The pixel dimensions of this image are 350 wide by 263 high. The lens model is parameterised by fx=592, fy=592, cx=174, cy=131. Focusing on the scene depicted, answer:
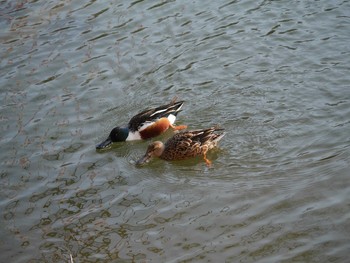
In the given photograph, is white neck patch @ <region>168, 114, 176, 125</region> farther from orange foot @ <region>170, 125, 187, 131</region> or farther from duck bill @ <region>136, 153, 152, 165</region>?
duck bill @ <region>136, 153, 152, 165</region>

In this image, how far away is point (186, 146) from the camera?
836 centimetres

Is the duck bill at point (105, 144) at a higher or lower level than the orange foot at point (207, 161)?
higher

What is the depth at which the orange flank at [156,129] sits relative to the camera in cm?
907

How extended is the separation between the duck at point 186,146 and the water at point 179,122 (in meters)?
0.13

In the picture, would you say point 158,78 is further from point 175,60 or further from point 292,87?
point 292,87

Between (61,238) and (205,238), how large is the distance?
168 cm

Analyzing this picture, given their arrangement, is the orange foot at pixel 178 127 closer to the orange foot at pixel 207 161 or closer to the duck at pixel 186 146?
the duck at pixel 186 146

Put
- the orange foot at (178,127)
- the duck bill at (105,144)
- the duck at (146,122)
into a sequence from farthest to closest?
the orange foot at (178,127) → the duck at (146,122) → the duck bill at (105,144)

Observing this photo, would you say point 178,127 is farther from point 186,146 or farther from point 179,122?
point 186,146

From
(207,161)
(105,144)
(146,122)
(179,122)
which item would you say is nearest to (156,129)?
(146,122)

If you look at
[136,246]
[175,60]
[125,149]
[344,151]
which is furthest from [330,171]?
[175,60]

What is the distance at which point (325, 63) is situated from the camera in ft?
31.7

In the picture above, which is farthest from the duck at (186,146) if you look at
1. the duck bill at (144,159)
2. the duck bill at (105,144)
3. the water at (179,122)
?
the duck bill at (105,144)

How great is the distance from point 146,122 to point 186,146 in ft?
3.09
